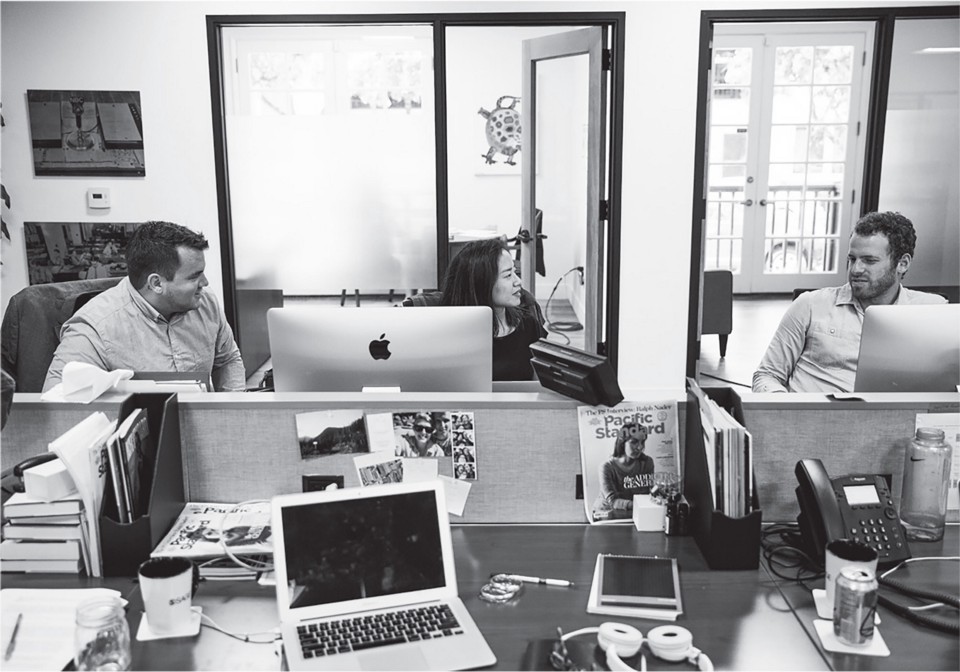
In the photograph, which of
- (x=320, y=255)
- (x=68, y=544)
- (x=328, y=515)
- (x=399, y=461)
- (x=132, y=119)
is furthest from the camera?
(x=320, y=255)

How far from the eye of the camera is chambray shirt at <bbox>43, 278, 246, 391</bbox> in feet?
7.87

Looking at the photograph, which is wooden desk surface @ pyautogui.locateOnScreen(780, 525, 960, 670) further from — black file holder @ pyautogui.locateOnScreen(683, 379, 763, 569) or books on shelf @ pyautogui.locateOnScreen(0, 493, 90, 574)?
books on shelf @ pyautogui.locateOnScreen(0, 493, 90, 574)

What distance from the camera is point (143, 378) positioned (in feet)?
6.05

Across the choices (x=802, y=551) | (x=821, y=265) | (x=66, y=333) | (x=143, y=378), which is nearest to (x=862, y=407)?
(x=802, y=551)

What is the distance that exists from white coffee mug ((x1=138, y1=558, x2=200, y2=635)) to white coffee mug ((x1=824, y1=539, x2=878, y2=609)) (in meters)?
1.02

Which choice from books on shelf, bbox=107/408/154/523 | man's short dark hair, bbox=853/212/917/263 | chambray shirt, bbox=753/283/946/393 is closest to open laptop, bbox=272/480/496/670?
books on shelf, bbox=107/408/154/523

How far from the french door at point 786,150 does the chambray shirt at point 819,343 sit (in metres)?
4.62

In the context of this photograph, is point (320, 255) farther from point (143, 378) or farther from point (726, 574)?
point (726, 574)

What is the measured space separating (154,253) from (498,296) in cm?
109

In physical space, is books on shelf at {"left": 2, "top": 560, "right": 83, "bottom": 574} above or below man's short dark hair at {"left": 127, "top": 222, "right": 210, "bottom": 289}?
below

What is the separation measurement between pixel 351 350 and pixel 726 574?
856mm

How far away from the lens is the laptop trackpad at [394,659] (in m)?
1.20

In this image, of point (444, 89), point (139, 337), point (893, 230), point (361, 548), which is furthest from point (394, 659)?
point (444, 89)

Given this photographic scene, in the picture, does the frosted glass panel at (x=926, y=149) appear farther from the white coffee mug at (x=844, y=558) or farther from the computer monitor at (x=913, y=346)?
the white coffee mug at (x=844, y=558)
